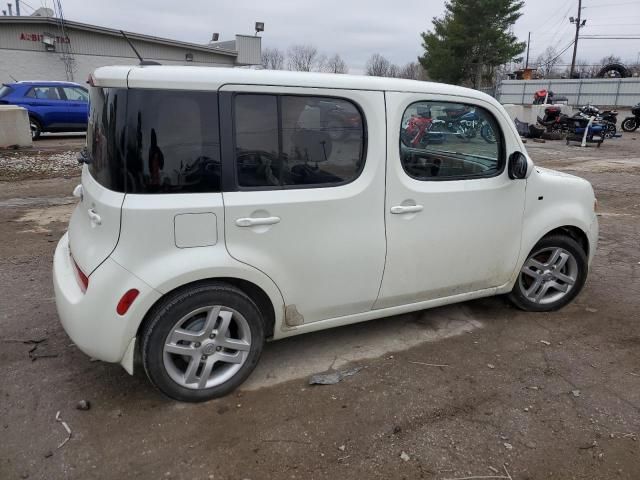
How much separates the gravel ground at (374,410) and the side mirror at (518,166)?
1204mm

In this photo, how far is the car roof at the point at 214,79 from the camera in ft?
8.04

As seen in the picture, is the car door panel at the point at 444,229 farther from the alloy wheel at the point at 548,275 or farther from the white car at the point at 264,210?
the alloy wheel at the point at 548,275

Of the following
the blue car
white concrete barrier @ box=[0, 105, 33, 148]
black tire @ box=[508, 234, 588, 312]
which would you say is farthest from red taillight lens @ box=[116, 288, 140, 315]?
the blue car

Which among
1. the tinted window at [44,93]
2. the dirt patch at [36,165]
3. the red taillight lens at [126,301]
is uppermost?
the tinted window at [44,93]

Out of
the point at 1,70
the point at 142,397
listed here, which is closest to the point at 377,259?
the point at 142,397

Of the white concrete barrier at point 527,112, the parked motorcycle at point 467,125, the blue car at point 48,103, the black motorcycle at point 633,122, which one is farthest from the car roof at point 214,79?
the black motorcycle at point 633,122

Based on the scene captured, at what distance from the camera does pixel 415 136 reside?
322 centimetres

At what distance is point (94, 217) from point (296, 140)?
117 cm

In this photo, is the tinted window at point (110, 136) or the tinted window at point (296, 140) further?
the tinted window at point (296, 140)

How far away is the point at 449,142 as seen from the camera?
3.46 m

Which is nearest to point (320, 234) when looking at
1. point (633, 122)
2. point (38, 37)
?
point (633, 122)

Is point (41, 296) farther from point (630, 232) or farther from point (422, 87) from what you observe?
point (630, 232)

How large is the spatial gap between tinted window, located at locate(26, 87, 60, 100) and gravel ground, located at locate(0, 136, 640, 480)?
1311cm

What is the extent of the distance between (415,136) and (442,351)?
1507 millimetres
